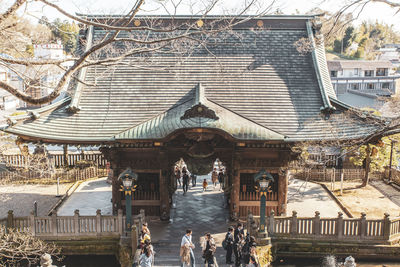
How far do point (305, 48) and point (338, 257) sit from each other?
10083mm

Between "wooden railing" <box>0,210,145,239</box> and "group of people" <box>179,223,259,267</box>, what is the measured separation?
2969 mm

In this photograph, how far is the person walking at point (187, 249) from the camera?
13.1 metres

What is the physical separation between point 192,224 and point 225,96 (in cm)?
613

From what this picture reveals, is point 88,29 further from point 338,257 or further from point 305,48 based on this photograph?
point 338,257

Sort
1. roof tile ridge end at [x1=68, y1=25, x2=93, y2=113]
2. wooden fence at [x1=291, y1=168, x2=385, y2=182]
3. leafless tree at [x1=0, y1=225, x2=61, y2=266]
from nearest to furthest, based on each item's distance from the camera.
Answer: leafless tree at [x1=0, y1=225, x2=61, y2=266]
roof tile ridge end at [x1=68, y1=25, x2=93, y2=113]
wooden fence at [x1=291, y1=168, x2=385, y2=182]

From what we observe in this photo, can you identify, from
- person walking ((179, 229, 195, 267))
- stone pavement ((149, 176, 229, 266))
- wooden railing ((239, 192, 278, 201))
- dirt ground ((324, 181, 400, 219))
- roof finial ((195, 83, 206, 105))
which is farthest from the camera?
dirt ground ((324, 181, 400, 219))

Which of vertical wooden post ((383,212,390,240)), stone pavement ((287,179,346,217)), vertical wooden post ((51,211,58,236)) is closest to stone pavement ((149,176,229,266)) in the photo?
stone pavement ((287,179,346,217))

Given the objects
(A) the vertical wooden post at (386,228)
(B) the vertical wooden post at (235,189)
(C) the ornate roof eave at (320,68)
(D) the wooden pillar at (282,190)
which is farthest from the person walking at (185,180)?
(A) the vertical wooden post at (386,228)

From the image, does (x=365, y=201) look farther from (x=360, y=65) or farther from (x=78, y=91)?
(x=360, y=65)

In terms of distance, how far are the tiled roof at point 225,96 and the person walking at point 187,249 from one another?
169 inches

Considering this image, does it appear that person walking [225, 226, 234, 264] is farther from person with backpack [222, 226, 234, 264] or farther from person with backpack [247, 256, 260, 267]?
person with backpack [247, 256, 260, 267]

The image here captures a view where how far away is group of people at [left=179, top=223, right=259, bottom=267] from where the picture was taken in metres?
13.1

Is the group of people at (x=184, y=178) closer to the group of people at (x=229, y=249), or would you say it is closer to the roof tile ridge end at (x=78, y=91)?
the roof tile ridge end at (x=78, y=91)

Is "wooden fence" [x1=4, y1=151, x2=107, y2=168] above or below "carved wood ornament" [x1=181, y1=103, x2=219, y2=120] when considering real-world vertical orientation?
below
